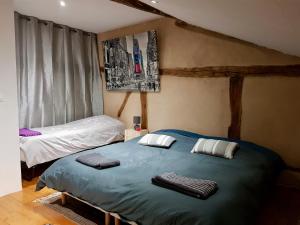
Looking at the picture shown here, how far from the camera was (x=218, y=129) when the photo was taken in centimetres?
367

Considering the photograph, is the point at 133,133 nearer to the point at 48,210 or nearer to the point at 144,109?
the point at 144,109

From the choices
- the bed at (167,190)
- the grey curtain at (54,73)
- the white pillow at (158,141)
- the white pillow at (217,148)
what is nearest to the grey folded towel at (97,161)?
the bed at (167,190)

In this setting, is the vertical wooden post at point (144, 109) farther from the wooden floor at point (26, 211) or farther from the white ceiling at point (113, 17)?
the wooden floor at point (26, 211)

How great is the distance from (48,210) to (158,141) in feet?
5.12

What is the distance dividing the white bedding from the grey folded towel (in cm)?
94

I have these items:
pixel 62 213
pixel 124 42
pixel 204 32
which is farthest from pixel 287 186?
pixel 124 42

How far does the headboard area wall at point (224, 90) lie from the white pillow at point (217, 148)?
0.55m

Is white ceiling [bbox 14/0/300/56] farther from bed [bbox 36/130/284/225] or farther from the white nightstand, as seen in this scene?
the white nightstand

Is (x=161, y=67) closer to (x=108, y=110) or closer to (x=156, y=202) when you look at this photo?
(x=108, y=110)

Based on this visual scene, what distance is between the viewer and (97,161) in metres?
2.63

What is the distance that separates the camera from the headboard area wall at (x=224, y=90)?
10.4 feet

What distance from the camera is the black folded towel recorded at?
194 centimetres

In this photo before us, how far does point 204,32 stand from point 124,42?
1.46 metres

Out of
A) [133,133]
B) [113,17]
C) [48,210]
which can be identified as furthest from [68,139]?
[113,17]
